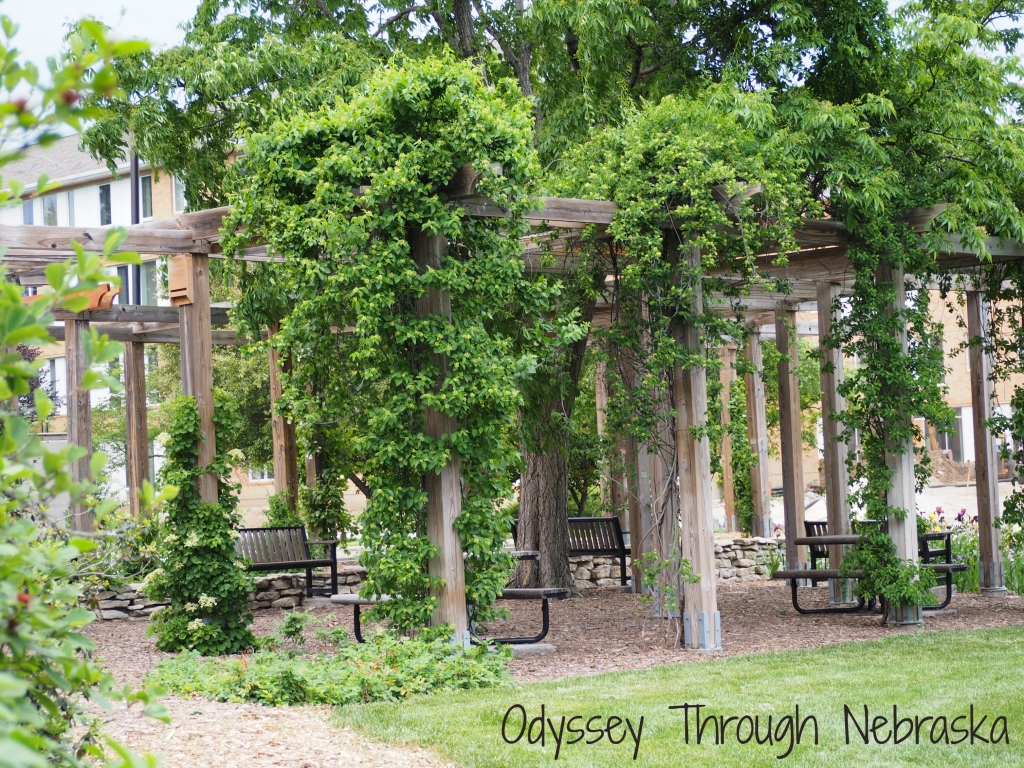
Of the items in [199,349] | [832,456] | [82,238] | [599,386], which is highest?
[82,238]

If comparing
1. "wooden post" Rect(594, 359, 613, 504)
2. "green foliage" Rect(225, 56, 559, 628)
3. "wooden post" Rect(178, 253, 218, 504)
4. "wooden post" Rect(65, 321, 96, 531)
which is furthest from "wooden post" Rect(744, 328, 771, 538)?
"wooden post" Rect(178, 253, 218, 504)

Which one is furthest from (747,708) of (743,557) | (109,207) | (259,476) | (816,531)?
(109,207)

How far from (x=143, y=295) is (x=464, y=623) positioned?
78.8 ft

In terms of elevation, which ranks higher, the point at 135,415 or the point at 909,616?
the point at 135,415

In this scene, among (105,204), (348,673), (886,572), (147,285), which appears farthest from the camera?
(105,204)

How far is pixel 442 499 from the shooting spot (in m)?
8.23

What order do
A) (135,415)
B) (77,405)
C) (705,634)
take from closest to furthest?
(705,634), (77,405), (135,415)

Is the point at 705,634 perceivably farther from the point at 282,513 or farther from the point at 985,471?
the point at 282,513

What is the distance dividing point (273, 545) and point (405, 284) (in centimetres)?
553

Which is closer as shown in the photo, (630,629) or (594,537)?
(630,629)

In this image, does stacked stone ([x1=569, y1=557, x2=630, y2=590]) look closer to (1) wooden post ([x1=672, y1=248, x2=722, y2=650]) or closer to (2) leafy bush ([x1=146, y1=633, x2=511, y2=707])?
(1) wooden post ([x1=672, y1=248, x2=722, y2=650])

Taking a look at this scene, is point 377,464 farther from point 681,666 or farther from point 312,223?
point 681,666

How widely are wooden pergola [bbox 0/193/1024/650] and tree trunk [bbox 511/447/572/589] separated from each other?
86 cm

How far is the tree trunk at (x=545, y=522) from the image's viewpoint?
44.4ft
